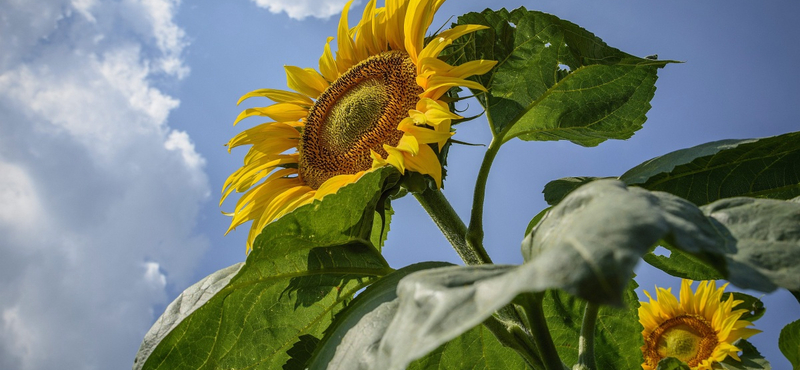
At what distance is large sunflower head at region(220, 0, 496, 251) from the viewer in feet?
3.39

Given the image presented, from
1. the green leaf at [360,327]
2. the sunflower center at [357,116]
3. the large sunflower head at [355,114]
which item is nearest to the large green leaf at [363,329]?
the green leaf at [360,327]

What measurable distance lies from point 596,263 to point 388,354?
19 cm

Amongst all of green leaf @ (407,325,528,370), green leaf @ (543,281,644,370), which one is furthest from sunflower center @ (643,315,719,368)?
green leaf @ (407,325,528,370)

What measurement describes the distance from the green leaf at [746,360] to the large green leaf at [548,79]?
778mm

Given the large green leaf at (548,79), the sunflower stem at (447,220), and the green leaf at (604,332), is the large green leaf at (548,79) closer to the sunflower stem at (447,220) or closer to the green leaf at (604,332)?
the sunflower stem at (447,220)

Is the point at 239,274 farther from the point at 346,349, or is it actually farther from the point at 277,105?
the point at 277,105

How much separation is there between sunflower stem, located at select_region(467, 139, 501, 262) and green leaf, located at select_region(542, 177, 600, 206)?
10cm

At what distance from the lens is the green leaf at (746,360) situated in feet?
5.23

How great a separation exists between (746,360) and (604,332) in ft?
2.20

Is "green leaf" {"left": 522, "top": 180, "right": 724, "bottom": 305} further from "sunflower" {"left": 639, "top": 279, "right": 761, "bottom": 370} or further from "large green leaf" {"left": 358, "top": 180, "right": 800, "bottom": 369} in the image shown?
"sunflower" {"left": 639, "top": 279, "right": 761, "bottom": 370}

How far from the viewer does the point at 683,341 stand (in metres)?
1.94

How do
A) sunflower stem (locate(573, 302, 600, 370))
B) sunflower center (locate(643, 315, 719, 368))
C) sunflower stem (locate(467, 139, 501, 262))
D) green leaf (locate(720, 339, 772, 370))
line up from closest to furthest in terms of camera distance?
sunflower stem (locate(573, 302, 600, 370)) < sunflower stem (locate(467, 139, 501, 262)) < green leaf (locate(720, 339, 772, 370)) < sunflower center (locate(643, 315, 719, 368))

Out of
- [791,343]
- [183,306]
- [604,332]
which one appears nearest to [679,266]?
[604,332]

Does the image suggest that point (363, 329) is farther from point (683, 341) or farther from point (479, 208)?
point (683, 341)
